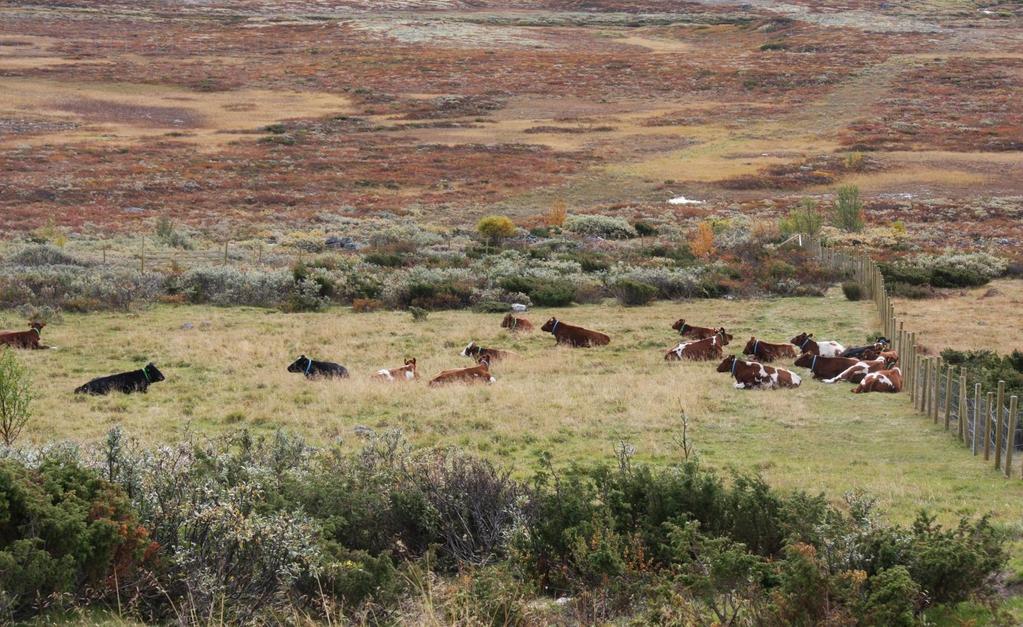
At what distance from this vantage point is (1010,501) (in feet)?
34.0

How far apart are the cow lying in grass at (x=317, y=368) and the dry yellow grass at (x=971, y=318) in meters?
10.7

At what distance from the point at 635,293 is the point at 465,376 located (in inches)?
414

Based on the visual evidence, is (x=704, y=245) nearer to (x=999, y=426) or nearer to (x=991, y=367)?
(x=991, y=367)

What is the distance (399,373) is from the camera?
16984 mm

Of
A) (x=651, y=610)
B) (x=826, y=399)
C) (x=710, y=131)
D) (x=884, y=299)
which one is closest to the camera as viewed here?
(x=651, y=610)

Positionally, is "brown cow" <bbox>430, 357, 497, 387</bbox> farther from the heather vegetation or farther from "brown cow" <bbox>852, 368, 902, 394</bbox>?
the heather vegetation

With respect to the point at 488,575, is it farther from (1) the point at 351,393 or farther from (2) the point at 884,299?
(2) the point at 884,299

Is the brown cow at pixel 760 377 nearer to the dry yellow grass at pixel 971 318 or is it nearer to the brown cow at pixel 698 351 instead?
the brown cow at pixel 698 351

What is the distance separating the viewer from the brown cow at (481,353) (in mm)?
18484

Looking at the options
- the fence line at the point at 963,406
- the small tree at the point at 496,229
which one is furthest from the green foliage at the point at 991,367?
the small tree at the point at 496,229

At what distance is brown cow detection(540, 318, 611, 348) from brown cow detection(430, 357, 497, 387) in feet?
12.2

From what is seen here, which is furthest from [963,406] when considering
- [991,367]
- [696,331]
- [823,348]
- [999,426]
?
[696,331]

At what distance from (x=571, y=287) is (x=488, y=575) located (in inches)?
816

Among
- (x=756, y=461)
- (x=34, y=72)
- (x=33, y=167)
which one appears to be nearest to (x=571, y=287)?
(x=756, y=461)
